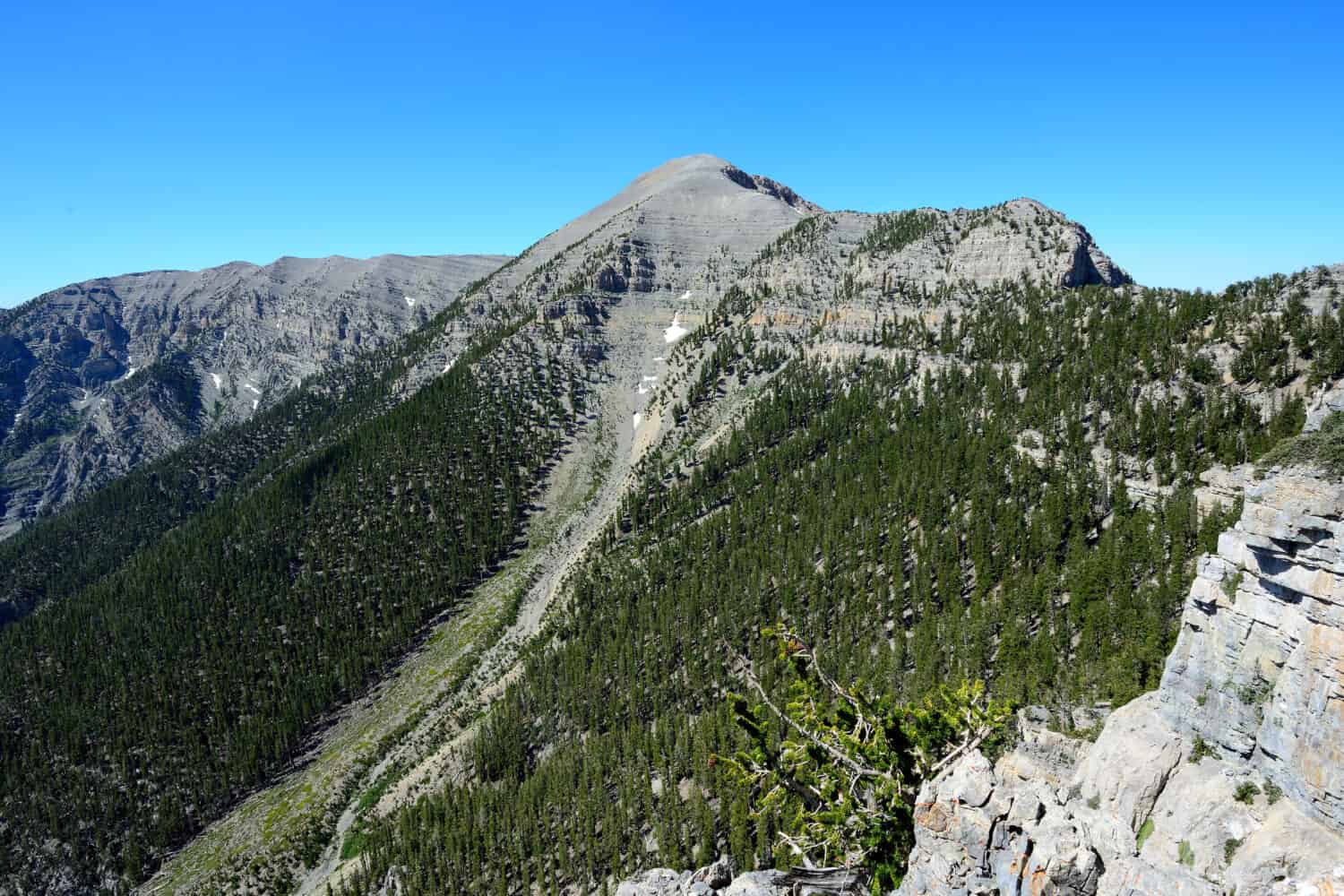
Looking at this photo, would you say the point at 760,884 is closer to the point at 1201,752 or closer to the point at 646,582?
the point at 1201,752

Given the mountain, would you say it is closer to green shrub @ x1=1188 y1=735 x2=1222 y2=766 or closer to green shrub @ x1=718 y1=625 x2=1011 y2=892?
green shrub @ x1=1188 y1=735 x2=1222 y2=766

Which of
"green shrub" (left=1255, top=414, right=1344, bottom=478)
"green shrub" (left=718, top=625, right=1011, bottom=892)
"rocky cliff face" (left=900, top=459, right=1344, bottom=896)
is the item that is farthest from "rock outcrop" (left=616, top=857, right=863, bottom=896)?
"green shrub" (left=1255, top=414, right=1344, bottom=478)

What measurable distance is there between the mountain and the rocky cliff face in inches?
668

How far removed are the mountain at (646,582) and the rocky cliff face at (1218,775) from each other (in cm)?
1696


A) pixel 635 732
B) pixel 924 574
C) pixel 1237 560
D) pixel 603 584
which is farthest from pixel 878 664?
pixel 603 584

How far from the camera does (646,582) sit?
105750mm

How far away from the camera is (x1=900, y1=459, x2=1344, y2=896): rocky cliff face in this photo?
17125 mm

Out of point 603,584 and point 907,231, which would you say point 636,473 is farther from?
point 907,231

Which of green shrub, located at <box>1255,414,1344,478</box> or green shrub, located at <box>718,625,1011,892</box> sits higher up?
green shrub, located at <box>1255,414,1344,478</box>

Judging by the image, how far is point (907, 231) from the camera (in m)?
185

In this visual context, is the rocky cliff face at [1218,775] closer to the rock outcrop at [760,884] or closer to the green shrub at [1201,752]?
the green shrub at [1201,752]

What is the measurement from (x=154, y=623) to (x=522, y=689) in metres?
95.8

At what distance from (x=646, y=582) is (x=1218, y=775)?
89.4m

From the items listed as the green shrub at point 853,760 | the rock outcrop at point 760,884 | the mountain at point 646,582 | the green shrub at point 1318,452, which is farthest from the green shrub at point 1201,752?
the mountain at point 646,582
